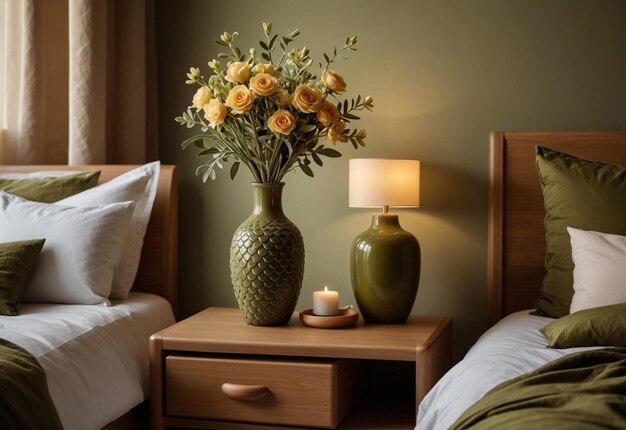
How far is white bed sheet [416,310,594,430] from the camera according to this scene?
1.69 m

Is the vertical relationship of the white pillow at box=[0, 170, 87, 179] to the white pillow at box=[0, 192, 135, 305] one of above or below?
above

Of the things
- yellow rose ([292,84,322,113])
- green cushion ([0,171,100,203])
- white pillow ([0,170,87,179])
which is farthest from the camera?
white pillow ([0,170,87,179])

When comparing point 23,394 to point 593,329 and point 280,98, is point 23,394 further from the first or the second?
point 593,329

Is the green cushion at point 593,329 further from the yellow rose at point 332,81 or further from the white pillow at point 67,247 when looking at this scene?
the white pillow at point 67,247

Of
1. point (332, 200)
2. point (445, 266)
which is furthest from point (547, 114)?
→ point (332, 200)

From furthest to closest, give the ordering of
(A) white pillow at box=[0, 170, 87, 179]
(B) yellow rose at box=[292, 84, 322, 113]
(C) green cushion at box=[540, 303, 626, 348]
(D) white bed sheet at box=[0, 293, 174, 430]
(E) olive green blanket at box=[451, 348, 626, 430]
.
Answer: (A) white pillow at box=[0, 170, 87, 179]
(B) yellow rose at box=[292, 84, 322, 113]
(D) white bed sheet at box=[0, 293, 174, 430]
(C) green cushion at box=[540, 303, 626, 348]
(E) olive green blanket at box=[451, 348, 626, 430]

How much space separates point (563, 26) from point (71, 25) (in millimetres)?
1695

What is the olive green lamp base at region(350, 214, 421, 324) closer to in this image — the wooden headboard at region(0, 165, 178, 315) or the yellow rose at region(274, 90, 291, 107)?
the yellow rose at region(274, 90, 291, 107)

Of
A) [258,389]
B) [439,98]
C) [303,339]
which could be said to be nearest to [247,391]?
[258,389]

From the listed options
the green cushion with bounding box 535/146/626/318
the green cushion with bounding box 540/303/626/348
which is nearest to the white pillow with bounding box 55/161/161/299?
the green cushion with bounding box 535/146/626/318

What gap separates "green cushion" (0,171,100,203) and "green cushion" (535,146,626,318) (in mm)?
1473

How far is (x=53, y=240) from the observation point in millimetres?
2418

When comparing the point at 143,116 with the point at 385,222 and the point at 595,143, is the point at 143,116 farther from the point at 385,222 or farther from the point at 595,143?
the point at 595,143

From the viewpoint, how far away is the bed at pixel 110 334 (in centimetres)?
198
